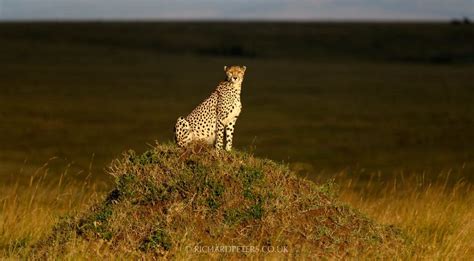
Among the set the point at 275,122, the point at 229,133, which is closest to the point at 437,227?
the point at 229,133

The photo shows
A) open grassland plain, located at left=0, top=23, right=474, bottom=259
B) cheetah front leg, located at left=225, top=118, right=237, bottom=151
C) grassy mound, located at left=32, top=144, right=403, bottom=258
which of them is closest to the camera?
grassy mound, located at left=32, top=144, right=403, bottom=258

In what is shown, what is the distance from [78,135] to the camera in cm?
2259

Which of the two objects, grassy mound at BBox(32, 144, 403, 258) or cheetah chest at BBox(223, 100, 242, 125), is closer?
grassy mound at BBox(32, 144, 403, 258)

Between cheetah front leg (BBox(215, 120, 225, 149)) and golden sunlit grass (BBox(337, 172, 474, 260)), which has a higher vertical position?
cheetah front leg (BBox(215, 120, 225, 149))

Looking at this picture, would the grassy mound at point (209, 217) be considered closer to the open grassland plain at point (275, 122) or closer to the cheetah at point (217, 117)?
the open grassland plain at point (275, 122)

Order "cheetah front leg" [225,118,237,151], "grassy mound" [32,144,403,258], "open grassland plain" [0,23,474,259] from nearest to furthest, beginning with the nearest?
1. "grassy mound" [32,144,403,258]
2. "cheetah front leg" [225,118,237,151]
3. "open grassland plain" [0,23,474,259]

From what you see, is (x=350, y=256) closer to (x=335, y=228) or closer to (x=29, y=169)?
(x=335, y=228)

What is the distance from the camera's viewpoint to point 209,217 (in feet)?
23.0

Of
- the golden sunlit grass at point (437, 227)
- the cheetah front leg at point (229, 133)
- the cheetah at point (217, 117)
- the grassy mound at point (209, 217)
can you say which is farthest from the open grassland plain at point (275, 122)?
the cheetah front leg at point (229, 133)

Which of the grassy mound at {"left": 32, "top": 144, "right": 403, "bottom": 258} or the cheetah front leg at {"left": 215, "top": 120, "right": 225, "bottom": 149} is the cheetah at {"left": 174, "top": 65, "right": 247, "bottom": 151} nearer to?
the cheetah front leg at {"left": 215, "top": 120, "right": 225, "bottom": 149}

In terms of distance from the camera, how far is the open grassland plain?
9799mm

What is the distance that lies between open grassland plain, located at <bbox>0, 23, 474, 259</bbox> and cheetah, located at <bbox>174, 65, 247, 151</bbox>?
3.82 feet

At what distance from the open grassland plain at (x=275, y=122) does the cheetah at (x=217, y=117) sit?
116 cm

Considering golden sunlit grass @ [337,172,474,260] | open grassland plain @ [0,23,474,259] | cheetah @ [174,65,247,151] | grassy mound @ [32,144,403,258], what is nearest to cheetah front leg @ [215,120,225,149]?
cheetah @ [174,65,247,151]
